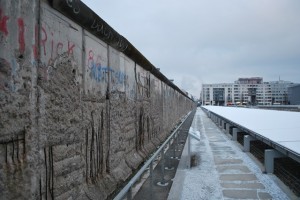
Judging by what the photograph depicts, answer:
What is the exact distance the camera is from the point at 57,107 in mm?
3061

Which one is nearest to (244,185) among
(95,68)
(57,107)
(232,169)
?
(232,169)

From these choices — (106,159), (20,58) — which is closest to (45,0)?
(20,58)

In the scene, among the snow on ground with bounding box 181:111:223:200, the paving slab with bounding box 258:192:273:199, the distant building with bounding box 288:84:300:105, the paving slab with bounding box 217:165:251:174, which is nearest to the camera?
the paving slab with bounding box 258:192:273:199

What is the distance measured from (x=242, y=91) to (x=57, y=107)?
145000 mm

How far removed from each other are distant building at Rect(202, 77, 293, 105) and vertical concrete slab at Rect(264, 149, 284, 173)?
4918 inches

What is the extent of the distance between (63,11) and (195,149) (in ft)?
28.8

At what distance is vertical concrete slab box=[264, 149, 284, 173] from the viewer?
700 cm

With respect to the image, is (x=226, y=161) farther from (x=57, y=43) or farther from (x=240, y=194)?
(x=57, y=43)

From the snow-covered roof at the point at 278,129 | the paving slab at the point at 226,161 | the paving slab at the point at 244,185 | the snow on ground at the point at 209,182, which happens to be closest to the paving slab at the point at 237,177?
the snow on ground at the point at 209,182

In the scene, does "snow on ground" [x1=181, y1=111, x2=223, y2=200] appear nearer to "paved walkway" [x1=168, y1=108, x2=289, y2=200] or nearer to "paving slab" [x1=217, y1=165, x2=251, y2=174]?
"paved walkway" [x1=168, y1=108, x2=289, y2=200]

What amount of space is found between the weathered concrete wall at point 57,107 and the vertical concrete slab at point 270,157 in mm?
3347

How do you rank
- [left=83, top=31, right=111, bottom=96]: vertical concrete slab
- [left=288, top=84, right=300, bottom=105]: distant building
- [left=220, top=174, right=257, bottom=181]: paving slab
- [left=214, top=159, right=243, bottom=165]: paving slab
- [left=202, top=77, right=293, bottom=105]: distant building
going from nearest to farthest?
[left=83, top=31, right=111, bottom=96]: vertical concrete slab, [left=220, top=174, right=257, bottom=181]: paving slab, [left=214, top=159, right=243, bottom=165]: paving slab, [left=288, top=84, right=300, bottom=105]: distant building, [left=202, top=77, right=293, bottom=105]: distant building

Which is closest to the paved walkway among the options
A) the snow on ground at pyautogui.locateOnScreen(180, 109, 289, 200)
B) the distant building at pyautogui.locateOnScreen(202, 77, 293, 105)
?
the snow on ground at pyautogui.locateOnScreen(180, 109, 289, 200)

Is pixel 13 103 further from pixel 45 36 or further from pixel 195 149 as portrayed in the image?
pixel 195 149
